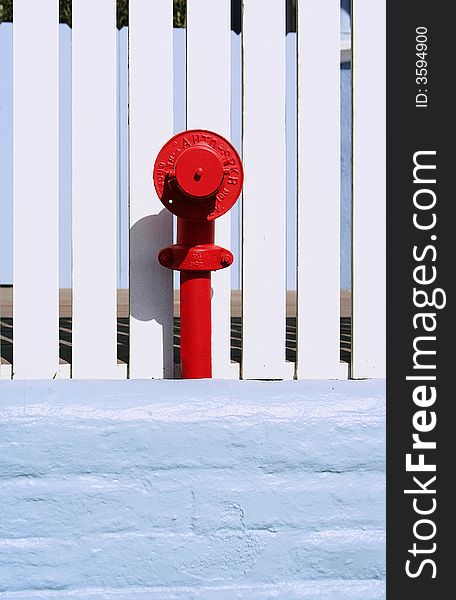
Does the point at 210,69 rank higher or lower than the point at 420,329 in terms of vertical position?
higher

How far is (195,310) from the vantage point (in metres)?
2.28

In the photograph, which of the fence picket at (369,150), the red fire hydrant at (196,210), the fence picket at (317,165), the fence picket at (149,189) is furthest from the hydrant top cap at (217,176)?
the fence picket at (369,150)

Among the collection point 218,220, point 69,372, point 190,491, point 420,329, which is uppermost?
point 218,220

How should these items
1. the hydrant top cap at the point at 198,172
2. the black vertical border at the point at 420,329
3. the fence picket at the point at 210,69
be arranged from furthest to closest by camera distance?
the fence picket at the point at 210,69 < the black vertical border at the point at 420,329 < the hydrant top cap at the point at 198,172

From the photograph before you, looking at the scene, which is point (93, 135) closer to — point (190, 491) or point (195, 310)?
point (195, 310)

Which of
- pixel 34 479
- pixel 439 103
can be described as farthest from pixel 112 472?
pixel 439 103

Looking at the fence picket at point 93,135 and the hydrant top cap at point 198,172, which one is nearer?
the hydrant top cap at point 198,172

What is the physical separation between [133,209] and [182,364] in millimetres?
429

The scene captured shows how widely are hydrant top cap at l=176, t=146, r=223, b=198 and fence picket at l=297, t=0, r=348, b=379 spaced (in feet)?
1.15

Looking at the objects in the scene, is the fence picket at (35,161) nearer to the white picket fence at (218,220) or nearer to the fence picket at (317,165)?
the white picket fence at (218,220)

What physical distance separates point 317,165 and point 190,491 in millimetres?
922

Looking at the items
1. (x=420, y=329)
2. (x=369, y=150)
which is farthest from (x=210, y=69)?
(x=420, y=329)

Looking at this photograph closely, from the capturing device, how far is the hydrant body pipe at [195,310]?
7.38 feet

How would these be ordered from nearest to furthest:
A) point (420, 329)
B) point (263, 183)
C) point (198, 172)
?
1. point (198, 172)
2. point (420, 329)
3. point (263, 183)
